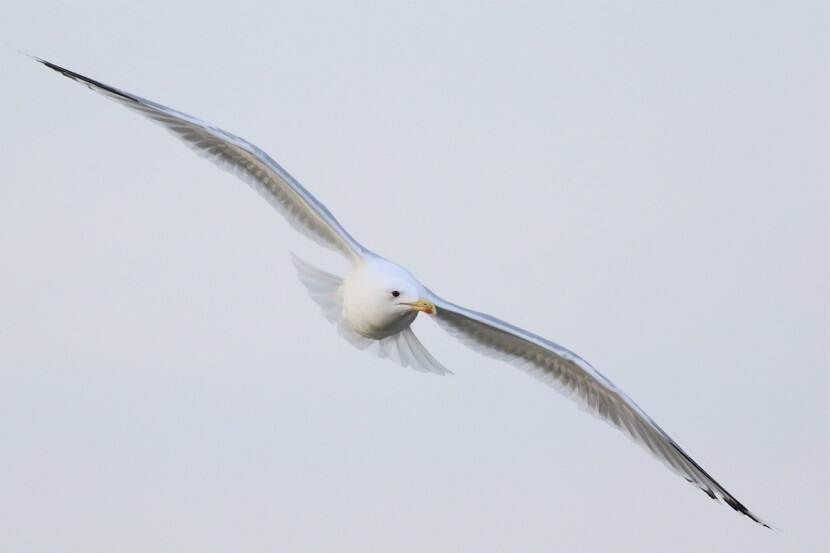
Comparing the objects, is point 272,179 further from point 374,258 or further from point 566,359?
point 566,359

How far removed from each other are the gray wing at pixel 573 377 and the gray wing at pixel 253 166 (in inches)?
27.6

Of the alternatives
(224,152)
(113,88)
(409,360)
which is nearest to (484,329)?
(409,360)

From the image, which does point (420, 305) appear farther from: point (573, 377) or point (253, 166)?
point (253, 166)

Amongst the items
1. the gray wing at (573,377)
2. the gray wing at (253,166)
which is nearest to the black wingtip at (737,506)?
the gray wing at (573,377)

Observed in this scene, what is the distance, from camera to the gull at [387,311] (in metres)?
7.50

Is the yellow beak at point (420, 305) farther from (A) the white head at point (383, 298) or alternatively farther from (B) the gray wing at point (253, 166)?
(B) the gray wing at point (253, 166)

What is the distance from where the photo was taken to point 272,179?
26.5ft

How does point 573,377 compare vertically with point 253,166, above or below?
below

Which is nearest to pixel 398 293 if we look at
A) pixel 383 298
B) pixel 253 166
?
pixel 383 298

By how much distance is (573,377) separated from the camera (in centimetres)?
810

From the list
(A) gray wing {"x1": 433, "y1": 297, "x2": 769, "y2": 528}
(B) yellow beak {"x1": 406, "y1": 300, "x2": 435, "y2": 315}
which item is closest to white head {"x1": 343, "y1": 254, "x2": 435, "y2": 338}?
(B) yellow beak {"x1": 406, "y1": 300, "x2": 435, "y2": 315}

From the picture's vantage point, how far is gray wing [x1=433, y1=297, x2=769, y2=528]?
7652 mm

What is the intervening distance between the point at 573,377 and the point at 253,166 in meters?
2.03

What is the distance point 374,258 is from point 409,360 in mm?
758
